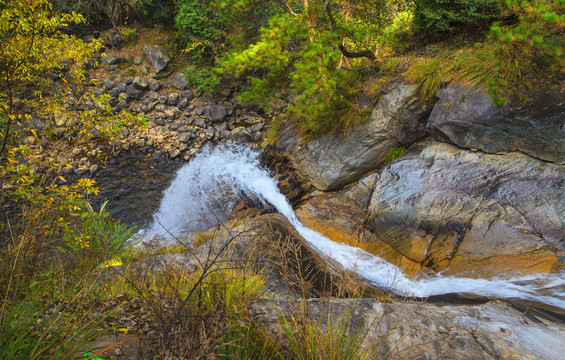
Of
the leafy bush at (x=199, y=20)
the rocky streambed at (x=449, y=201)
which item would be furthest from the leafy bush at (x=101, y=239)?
the leafy bush at (x=199, y=20)

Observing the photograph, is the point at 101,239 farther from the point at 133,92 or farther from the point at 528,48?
the point at 133,92

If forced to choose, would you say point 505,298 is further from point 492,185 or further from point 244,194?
point 244,194

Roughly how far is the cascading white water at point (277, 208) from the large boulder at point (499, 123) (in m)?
1.81

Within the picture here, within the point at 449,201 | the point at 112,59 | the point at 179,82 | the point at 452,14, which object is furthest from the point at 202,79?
the point at 449,201

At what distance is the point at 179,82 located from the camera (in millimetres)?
11109

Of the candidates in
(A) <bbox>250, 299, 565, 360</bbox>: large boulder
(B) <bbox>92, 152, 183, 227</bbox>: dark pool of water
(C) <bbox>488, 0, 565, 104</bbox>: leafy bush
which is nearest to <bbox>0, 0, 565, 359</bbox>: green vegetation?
(C) <bbox>488, 0, 565, 104</bbox>: leafy bush

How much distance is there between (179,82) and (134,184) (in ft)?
15.8

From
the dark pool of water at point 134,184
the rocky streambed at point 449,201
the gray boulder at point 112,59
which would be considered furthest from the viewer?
the gray boulder at point 112,59

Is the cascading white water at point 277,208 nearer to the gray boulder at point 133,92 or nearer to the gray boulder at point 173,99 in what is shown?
the gray boulder at point 173,99

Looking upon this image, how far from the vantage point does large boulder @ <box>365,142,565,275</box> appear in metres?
4.07

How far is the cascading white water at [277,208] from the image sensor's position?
372 centimetres

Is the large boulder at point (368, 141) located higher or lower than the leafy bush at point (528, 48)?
lower

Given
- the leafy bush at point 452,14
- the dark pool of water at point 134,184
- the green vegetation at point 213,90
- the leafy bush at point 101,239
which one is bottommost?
the dark pool of water at point 134,184

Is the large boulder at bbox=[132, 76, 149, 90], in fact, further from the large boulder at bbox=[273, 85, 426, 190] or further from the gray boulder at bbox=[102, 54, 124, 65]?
the large boulder at bbox=[273, 85, 426, 190]
